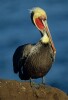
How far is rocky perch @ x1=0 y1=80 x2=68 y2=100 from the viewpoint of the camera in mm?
9758

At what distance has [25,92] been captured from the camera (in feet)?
32.7

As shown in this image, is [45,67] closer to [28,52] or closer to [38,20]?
[28,52]

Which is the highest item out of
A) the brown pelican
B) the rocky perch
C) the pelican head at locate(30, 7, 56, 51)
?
the pelican head at locate(30, 7, 56, 51)

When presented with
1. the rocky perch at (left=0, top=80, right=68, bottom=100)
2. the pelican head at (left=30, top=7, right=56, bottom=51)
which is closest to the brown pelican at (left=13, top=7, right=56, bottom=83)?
the pelican head at (left=30, top=7, right=56, bottom=51)

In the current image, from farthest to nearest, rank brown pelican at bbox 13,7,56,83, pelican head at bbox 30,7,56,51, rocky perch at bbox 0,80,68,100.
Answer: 1. pelican head at bbox 30,7,56,51
2. brown pelican at bbox 13,7,56,83
3. rocky perch at bbox 0,80,68,100

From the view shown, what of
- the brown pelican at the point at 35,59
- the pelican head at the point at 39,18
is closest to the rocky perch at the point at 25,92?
the brown pelican at the point at 35,59

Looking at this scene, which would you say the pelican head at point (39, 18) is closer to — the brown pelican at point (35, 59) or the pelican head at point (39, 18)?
the pelican head at point (39, 18)

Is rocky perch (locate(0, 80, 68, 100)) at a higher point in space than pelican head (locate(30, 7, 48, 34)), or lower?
lower

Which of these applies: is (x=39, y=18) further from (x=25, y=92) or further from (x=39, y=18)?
(x=25, y=92)

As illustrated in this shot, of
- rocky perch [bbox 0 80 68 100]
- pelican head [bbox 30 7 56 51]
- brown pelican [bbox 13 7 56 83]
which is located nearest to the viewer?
rocky perch [bbox 0 80 68 100]

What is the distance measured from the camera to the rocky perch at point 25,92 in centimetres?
976

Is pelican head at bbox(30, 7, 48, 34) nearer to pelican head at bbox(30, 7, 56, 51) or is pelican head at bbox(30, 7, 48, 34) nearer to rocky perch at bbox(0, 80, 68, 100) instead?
pelican head at bbox(30, 7, 56, 51)

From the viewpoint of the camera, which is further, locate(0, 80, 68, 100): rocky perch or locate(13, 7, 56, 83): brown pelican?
locate(13, 7, 56, 83): brown pelican

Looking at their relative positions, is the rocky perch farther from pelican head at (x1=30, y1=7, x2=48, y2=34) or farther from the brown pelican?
pelican head at (x1=30, y1=7, x2=48, y2=34)
